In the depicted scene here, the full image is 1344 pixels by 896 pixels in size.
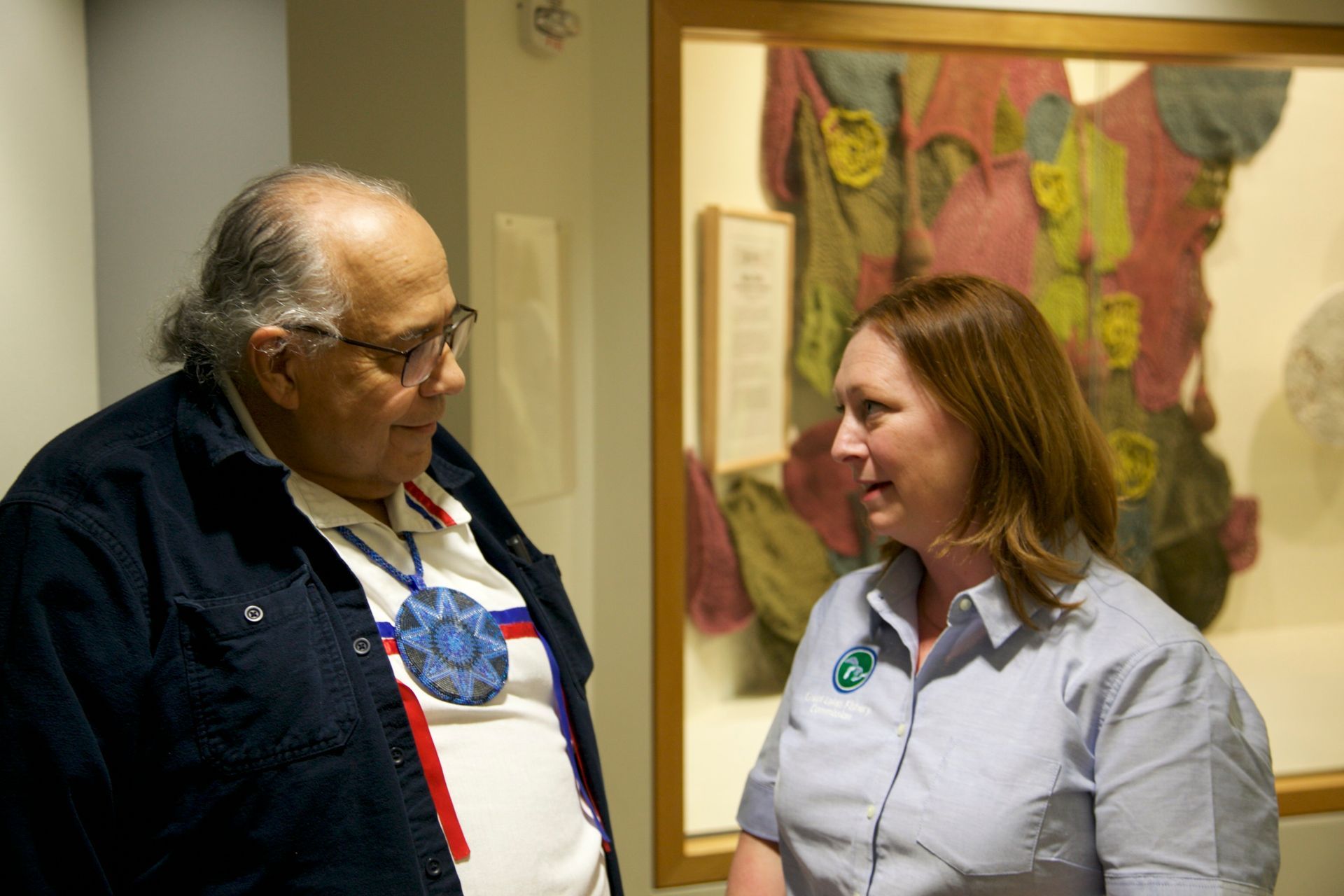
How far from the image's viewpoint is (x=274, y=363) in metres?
1.34

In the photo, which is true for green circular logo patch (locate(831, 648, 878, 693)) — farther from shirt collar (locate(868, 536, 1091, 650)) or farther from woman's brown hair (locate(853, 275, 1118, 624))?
woman's brown hair (locate(853, 275, 1118, 624))

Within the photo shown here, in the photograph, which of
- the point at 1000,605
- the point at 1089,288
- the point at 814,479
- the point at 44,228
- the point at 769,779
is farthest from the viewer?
the point at 1089,288

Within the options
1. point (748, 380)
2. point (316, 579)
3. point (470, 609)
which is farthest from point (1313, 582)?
point (316, 579)

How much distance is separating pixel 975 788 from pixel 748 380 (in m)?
1.72

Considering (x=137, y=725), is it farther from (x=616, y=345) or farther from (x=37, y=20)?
(x=616, y=345)

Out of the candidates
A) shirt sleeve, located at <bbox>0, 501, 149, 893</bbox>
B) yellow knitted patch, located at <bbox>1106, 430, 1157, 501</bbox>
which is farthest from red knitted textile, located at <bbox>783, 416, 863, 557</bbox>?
shirt sleeve, located at <bbox>0, 501, 149, 893</bbox>

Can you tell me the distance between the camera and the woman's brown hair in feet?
4.73

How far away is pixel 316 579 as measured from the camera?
50.1 inches

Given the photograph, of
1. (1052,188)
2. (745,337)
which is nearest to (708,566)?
(745,337)

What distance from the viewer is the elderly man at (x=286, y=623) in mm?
1114

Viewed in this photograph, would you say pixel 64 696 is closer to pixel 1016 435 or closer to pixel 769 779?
pixel 769 779

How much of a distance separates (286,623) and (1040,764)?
0.91m

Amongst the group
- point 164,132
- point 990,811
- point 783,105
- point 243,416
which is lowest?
point 990,811

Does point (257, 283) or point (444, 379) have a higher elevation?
point (257, 283)
